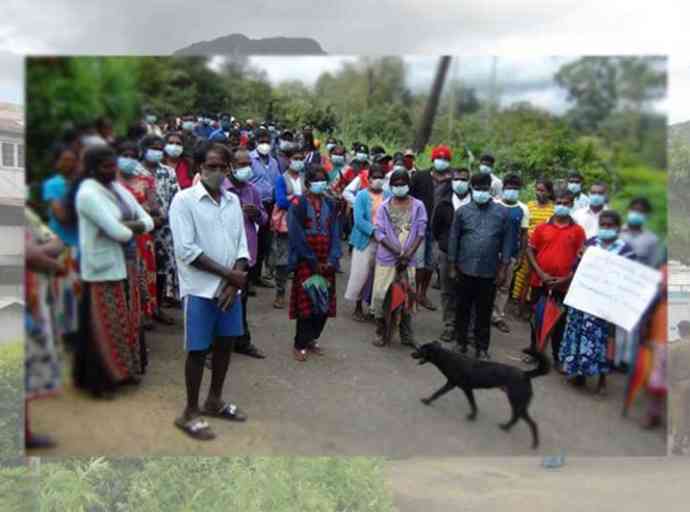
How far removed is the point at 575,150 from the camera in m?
4.78

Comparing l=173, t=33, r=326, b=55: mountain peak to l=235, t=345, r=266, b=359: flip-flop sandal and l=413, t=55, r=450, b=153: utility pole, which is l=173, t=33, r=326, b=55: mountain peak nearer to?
l=413, t=55, r=450, b=153: utility pole

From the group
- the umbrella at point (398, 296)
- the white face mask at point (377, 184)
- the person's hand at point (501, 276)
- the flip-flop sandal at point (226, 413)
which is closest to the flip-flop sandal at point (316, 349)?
the umbrella at point (398, 296)

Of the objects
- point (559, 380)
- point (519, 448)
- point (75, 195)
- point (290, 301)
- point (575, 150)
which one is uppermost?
point (575, 150)

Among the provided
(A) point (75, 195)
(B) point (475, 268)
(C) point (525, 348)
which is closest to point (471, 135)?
(B) point (475, 268)

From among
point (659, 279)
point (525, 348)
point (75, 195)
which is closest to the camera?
point (75, 195)

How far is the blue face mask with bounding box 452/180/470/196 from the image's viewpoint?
488 centimetres

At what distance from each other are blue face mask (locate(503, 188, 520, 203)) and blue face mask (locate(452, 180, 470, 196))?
21 cm

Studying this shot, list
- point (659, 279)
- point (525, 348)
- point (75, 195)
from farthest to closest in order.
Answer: point (525, 348) → point (659, 279) → point (75, 195)

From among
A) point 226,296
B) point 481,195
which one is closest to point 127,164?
point 226,296

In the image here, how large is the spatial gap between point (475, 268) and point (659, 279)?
95 cm

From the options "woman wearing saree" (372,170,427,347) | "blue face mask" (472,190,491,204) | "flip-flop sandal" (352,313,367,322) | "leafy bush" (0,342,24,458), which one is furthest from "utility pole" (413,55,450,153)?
"leafy bush" (0,342,24,458)

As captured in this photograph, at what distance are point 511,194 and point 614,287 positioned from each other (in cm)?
73

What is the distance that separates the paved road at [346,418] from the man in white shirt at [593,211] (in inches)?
32.2

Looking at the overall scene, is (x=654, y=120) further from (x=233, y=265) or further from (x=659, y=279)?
(x=233, y=265)
